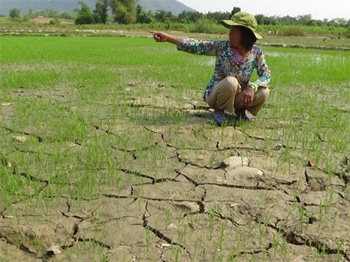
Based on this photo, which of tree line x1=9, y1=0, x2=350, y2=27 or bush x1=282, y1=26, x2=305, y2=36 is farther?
tree line x1=9, y1=0, x2=350, y2=27

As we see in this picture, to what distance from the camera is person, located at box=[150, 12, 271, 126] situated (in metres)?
3.52

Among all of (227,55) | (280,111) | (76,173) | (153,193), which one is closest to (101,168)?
(76,173)

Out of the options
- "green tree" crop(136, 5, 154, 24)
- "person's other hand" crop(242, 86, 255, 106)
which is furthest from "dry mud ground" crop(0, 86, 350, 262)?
"green tree" crop(136, 5, 154, 24)

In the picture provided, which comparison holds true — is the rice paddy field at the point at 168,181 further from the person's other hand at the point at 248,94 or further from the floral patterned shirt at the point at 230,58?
the floral patterned shirt at the point at 230,58

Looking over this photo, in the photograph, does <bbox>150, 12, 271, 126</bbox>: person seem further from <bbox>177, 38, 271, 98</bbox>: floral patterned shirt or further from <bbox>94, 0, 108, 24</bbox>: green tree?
<bbox>94, 0, 108, 24</bbox>: green tree

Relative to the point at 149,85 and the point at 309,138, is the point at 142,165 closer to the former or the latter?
the point at 309,138

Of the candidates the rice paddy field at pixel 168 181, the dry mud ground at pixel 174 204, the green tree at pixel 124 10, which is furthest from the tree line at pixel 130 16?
the dry mud ground at pixel 174 204

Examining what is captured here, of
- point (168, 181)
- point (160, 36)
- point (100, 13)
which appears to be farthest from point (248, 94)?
point (100, 13)

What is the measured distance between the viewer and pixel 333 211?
219 centimetres

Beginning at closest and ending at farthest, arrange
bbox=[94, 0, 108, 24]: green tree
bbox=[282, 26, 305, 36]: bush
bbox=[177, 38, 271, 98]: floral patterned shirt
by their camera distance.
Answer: bbox=[177, 38, 271, 98]: floral patterned shirt
bbox=[282, 26, 305, 36]: bush
bbox=[94, 0, 108, 24]: green tree

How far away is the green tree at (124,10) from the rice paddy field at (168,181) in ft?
148

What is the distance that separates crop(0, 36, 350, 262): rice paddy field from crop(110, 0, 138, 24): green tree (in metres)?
45.1

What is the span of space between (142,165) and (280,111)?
2.14m

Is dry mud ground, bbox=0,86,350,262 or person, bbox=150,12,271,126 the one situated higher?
person, bbox=150,12,271,126
